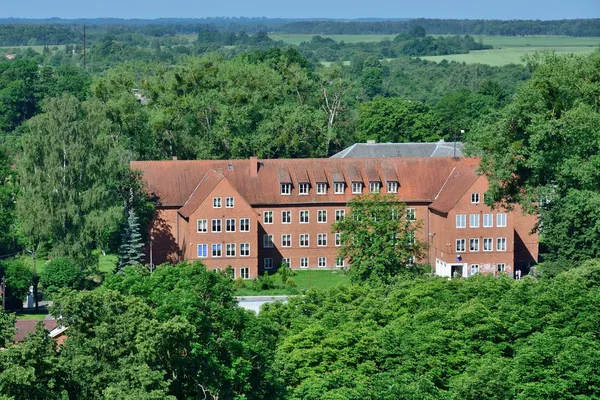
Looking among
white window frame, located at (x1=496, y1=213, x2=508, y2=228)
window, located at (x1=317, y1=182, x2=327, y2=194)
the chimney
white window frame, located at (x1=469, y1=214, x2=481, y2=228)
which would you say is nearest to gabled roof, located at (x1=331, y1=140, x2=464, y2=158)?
window, located at (x1=317, y1=182, x2=327, y2=194)

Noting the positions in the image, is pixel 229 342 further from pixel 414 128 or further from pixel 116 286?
pixel 414 128

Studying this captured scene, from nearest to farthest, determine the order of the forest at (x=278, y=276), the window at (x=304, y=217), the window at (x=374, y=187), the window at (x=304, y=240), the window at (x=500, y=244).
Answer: the forest at (x=278, y=276)
the window at (x=500, y=244)
the window at (x=374, y=187)
the window at (x=304, y=217)
the window at (x=304, y=240)

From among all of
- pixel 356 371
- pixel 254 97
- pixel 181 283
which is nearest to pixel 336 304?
pixel 356 371

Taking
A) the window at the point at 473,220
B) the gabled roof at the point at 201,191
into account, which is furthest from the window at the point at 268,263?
the window at the point at 473,220

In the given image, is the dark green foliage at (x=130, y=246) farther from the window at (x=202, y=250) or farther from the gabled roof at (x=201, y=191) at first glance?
the window at (x=202, y=250)

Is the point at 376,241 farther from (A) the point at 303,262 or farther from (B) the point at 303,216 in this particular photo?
(A) the point at 303,262

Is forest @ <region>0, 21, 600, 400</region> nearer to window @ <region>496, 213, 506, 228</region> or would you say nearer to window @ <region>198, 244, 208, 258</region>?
window @ <region>496, 213, 506, 228</region>
